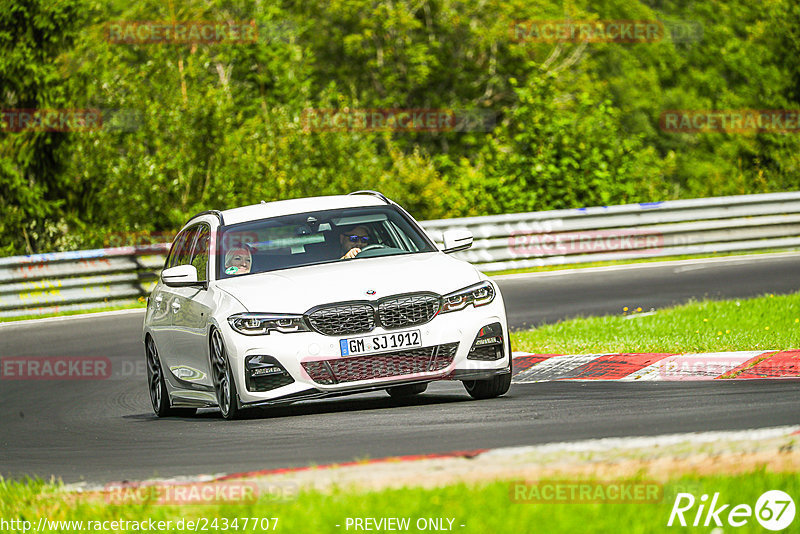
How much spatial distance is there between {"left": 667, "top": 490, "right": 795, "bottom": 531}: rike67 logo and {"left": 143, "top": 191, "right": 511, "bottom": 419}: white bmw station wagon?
4.16 metres

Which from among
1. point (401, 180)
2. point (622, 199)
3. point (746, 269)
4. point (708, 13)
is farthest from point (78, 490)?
point (708, 13)

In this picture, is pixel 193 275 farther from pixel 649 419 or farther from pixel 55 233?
pixel 55 233

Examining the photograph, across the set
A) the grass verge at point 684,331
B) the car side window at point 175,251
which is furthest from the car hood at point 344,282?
the grass verge at point 684,331

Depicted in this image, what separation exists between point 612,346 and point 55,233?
1424 cm

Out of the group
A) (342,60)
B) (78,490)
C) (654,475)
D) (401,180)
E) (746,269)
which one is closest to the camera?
(654,475)

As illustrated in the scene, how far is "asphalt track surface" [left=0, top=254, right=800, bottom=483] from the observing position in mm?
7145

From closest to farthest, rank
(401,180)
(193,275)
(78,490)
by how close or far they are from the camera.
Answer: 1. (78,490)
2. (193,275)
3. (401,180)

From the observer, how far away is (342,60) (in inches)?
2103

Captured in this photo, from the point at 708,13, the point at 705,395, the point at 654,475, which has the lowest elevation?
the point at 708,13

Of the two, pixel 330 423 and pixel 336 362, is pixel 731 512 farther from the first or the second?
pixel 336 362
